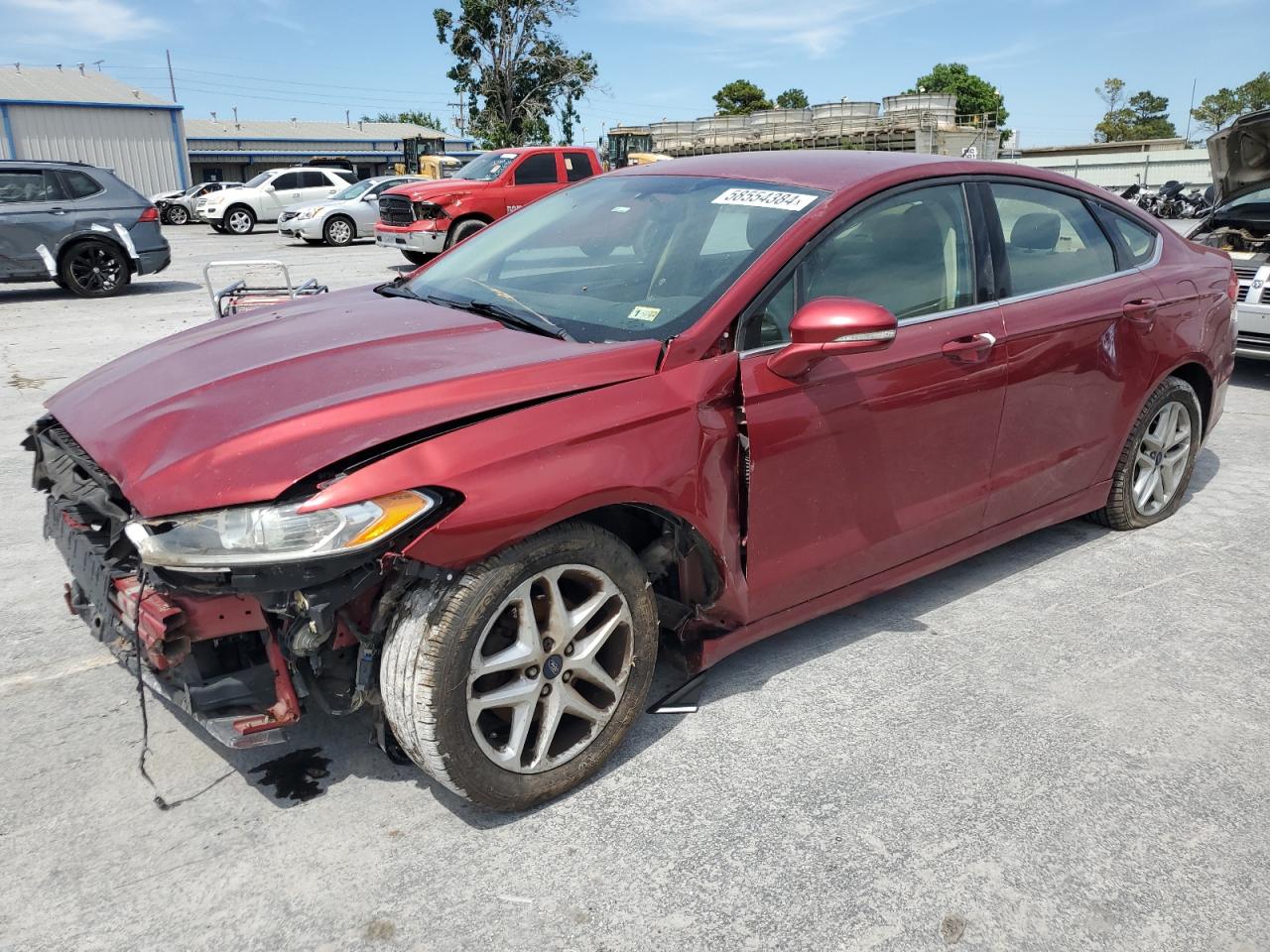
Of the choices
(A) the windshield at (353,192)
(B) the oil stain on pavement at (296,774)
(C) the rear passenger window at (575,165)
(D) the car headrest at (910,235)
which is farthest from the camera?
(A) the windshield at (353,192)

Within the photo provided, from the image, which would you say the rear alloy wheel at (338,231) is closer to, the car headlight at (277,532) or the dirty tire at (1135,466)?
the dirty tire at (1135,466)

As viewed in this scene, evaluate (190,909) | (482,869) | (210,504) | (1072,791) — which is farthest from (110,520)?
(1072,791)

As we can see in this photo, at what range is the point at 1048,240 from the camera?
391cm

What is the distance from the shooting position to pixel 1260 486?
17.6 ft

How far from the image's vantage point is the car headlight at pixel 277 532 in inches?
86.1

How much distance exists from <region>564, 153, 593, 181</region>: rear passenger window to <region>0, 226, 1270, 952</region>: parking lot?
14135 millimetres

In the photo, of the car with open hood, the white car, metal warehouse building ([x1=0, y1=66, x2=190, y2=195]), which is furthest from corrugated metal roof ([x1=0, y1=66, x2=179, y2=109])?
the car with open hood

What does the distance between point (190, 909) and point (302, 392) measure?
125 cm

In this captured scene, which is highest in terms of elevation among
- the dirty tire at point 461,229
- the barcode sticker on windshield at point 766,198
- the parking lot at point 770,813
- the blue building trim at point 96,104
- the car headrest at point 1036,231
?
the blue building trim at point 96,104

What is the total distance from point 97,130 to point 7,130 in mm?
3011

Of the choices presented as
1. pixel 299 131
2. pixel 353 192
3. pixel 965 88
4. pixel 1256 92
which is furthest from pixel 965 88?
pixel 353 192

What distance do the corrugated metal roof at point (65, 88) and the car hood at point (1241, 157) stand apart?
131ft

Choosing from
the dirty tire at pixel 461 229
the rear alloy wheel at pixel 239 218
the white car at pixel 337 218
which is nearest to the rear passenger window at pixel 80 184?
the dirty tire at pixel 461 229

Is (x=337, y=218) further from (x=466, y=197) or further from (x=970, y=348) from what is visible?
(x=970, y=348)
